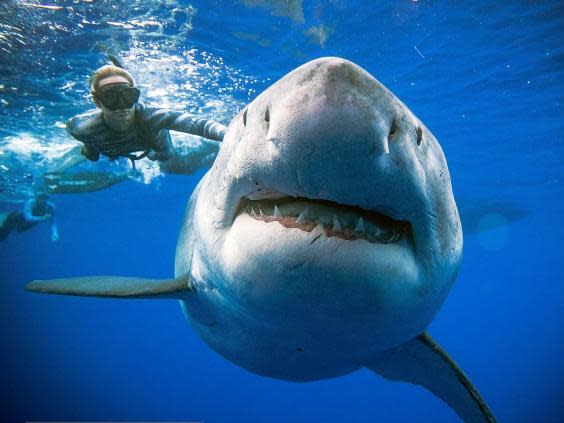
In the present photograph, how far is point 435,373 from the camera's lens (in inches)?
137

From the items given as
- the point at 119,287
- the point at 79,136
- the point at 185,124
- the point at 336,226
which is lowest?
the point at 119,287

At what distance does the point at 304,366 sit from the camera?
2.96 meters

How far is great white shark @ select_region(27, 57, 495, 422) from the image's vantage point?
123 cm

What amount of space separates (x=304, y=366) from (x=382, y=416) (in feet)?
161

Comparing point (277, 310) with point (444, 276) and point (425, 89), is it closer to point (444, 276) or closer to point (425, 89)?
point (444, 276)

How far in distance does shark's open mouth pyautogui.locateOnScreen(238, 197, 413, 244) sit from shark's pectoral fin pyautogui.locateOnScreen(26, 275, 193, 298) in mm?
1579

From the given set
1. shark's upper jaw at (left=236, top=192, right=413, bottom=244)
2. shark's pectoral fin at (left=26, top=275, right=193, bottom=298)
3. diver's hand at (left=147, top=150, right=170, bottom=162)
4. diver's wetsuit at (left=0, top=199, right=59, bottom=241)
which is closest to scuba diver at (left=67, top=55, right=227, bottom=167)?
diver's hand at (left=147, top=150, right=170, bottom=162)

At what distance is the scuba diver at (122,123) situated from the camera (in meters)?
6.01

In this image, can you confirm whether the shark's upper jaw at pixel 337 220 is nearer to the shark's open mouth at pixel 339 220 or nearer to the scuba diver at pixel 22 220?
the shark's open mouth at pixel 339 220

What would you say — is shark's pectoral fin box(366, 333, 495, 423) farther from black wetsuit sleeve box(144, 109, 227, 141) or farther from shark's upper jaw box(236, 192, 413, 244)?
black wetsuit sleeve box(144, 109, 227, 141)

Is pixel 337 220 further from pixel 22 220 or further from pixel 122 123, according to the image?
pixel 22 220

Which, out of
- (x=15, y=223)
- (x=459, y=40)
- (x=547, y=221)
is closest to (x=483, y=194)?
(x=547, y=221)

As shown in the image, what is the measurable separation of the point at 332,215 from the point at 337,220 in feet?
0.11

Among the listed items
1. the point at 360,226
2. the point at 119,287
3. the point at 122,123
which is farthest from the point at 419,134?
the point at 122,123
